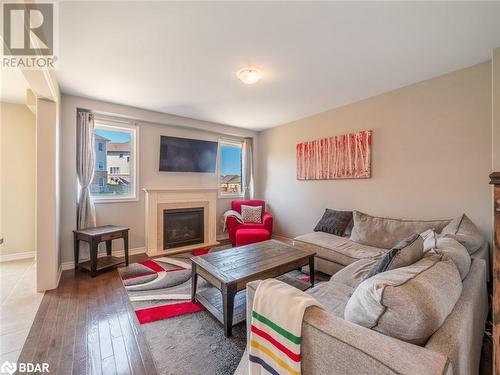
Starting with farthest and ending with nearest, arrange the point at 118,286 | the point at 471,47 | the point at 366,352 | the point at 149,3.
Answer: the point at 118,286 → the point at 471,47 → the point at 149,3 → the point at 366,352

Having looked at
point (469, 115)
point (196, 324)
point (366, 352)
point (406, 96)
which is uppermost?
point (406, 96)

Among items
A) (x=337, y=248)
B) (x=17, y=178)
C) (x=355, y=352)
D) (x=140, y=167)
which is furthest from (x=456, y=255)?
(x=17, y=178)

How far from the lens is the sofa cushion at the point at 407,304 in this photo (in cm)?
81

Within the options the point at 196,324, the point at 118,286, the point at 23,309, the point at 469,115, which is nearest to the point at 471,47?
the point at 469,115

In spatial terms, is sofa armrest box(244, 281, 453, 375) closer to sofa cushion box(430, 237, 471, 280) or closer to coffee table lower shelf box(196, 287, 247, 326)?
sofa cushion box(430, 237, 471, 280)

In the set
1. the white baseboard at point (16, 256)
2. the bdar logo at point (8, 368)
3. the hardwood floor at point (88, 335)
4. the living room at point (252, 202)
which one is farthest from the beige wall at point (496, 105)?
the white baseboard at point (16, 256)

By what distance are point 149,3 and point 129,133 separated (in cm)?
264

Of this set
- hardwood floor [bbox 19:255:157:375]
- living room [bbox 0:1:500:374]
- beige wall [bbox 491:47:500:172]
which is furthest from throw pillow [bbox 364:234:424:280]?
hardwood floor [bbox 19:255:157:375]

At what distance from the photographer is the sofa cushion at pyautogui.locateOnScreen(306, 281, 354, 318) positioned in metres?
1.46

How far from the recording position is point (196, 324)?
194 centimetres

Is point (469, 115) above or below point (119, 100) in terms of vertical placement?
below

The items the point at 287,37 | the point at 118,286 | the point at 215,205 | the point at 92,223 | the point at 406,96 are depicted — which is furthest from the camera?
the point at 215,205

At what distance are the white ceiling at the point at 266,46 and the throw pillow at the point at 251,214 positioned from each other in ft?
6.90

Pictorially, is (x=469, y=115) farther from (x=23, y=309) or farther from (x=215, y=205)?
(x=23, y=309)
